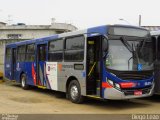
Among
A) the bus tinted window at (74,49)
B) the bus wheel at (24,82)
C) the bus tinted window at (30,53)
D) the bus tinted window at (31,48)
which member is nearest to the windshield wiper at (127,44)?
the bus tinted window at (74,49)

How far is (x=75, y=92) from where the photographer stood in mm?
14148

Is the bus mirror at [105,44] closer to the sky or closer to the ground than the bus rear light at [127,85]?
closer to the sky

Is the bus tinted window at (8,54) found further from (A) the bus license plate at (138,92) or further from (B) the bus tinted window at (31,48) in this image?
(A) the bus license plate at (138,92)

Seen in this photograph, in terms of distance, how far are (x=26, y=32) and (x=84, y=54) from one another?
34.7 m

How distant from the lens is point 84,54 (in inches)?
531

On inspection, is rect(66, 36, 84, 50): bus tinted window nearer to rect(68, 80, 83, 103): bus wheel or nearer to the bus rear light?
rect(68, 80, 83, 103): bus wheel

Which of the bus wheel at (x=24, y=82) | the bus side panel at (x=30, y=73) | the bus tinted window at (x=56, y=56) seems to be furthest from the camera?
the bus wheel at (x=24, y=82)

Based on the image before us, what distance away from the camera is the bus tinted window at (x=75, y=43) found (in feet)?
45.6

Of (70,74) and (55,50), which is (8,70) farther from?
(70,74)

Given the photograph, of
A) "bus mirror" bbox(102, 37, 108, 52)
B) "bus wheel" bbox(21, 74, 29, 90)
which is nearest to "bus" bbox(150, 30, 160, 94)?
"bus mirror" bbox(102, 37, 108, 52)

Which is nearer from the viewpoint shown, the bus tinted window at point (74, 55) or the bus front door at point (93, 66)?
the bus front door at point (93, 66)

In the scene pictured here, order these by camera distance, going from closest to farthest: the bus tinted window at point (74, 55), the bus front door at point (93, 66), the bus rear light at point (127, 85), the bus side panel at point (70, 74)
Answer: the bus rear light at point (127, 85), the bus front door at point (93, 66), the bus side panel at point (70, 74), the bus tinted window at point (74, 55)

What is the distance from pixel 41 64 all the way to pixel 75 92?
4.13 metres

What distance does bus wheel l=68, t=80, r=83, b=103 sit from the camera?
13919 mm
